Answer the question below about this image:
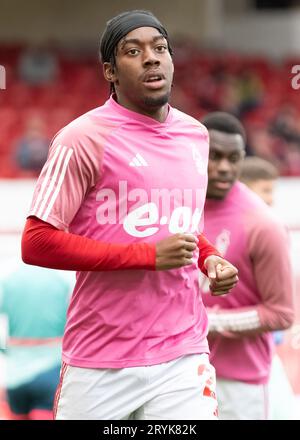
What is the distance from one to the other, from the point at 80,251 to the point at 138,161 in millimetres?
321

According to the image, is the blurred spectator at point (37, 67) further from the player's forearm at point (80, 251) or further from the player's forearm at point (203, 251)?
the player's forearm at point (80, 251)

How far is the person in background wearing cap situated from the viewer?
10.3 feet

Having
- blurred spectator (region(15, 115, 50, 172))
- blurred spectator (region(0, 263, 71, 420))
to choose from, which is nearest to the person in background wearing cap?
blurred spectator (region(0, 263, 71, 420))

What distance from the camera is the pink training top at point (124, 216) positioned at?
3170mm

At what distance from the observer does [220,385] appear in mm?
4375

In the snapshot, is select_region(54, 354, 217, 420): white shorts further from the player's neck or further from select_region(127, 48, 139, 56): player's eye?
select_region(127, 48, 139, 56): player's eye

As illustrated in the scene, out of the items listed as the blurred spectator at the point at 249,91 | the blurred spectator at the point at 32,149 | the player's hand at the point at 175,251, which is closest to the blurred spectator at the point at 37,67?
the blurred spectator at the point at 32,149

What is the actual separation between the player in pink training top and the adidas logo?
1091 mm

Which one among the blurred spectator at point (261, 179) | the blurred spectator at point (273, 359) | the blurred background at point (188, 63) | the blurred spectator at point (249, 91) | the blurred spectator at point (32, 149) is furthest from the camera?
the blurred spectator at point (249, 91)

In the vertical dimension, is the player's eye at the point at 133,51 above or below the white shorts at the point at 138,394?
above

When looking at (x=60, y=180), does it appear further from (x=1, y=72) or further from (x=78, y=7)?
(x=78, y=7)

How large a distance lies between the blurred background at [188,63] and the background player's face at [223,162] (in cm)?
1041

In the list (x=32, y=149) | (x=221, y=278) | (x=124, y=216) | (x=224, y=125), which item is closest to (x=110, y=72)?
(x=124, y=216)

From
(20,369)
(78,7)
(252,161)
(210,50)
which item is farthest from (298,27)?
(20,369)
